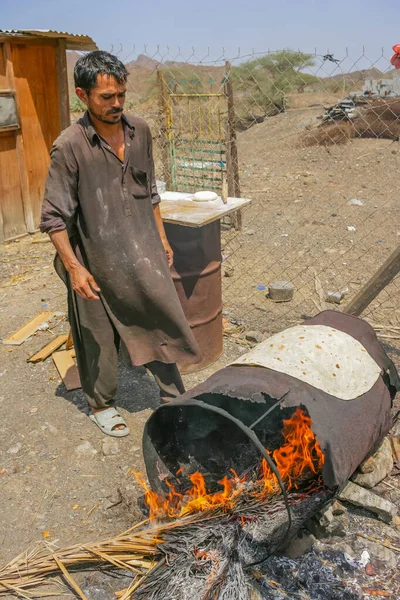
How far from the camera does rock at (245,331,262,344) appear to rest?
4703 millimetres

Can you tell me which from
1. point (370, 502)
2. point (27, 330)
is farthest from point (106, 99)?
point (27, 330)

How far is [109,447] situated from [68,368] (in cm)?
100

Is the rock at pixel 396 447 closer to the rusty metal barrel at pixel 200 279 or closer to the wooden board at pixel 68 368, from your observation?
the rusty metal barrel at pixel 200 279

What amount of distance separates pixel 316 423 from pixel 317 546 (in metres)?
0.70

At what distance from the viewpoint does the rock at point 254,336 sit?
4703mm

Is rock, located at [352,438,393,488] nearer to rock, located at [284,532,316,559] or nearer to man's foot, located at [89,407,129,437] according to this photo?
rock, located at [284,532,316,559]

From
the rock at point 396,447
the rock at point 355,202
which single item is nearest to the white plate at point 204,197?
the rock at point 396,447

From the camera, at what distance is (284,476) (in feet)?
8.24

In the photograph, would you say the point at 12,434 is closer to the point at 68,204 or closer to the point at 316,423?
the point at 68,204

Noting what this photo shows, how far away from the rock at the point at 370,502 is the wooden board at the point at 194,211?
1.88 meters

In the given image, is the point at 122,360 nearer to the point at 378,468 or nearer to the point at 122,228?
the point at 122,228

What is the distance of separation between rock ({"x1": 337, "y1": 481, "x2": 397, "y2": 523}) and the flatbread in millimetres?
541

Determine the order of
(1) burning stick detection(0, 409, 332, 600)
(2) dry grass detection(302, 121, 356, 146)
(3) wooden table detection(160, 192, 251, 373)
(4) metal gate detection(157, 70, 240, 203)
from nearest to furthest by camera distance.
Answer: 1. (1) burning stick detection(0, 409, 332, 600)
2. (3) wooden table detection(160, 192, 251, 373)
3. (4) metal gate detection(157, 70, 240, 203)
4. (2) dry grass detection(302, 121, 356, 146)

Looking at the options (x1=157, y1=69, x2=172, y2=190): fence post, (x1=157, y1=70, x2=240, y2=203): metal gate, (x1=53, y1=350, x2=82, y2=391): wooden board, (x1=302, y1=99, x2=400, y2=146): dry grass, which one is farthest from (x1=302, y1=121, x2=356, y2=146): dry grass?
(x1=53, y1=350, x2=82, y2=391): wooden board
